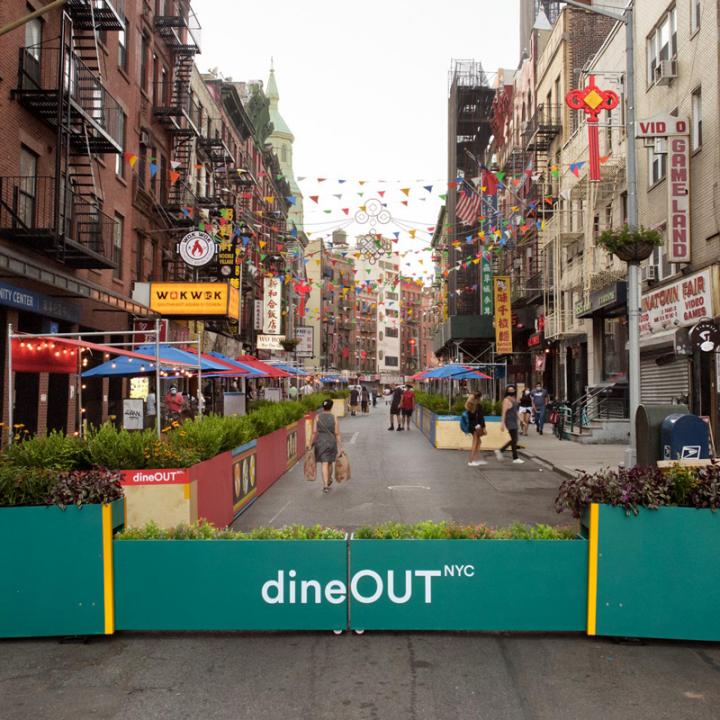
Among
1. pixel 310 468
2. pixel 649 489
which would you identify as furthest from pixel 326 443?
pixel 649 489

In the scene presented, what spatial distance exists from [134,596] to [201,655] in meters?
0.72

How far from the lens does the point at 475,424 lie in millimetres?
19047

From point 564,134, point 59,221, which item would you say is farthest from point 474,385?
point 59,221

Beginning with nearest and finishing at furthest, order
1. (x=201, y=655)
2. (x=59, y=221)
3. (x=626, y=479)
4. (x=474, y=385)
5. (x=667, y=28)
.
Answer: (x=201, y=655) → (x=626, y=479) → (x=59, y=221) → (x=667, y=28) → (x=474, y=385)

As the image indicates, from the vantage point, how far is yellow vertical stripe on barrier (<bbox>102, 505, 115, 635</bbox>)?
5520 millimetres

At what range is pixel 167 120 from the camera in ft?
98.9

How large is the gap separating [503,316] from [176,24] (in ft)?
68.4

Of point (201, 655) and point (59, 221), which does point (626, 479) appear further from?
point (59, 221)

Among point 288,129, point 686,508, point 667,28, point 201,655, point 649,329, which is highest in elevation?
point 288,129

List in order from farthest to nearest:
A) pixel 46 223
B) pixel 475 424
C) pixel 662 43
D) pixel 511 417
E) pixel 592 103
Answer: pixel 662 43 → pixel 475 424 → pixel 511 417 → pixel 46 223 → pixel 592 103

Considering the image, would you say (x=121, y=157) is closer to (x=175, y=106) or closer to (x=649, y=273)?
(x=175, y=106)

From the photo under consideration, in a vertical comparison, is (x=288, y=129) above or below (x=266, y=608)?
above

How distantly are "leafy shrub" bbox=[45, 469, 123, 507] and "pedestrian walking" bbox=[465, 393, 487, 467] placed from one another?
13375 millimetres

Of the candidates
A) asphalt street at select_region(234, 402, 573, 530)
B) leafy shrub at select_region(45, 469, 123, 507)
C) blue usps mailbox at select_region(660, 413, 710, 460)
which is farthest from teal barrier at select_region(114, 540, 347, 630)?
blue usps mailbox at select_region(660, 413, 710, 460)
